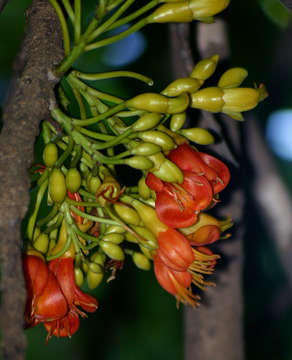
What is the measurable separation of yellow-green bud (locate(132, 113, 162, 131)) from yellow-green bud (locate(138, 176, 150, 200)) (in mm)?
162

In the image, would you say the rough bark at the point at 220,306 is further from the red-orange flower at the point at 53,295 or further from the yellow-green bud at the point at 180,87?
the red-orange flower at the point at 53,295

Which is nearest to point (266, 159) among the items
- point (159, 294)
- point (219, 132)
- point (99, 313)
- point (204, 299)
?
point (204, 299)

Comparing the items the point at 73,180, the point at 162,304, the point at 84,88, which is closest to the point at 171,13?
the point at 84,88

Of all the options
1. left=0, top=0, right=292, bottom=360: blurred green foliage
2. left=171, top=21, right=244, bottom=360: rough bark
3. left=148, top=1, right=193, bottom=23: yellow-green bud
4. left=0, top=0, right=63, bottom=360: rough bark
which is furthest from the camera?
left=0, top=0, right=292, bottom=360: blurred green foliage

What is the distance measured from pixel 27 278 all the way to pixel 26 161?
1.10 feet

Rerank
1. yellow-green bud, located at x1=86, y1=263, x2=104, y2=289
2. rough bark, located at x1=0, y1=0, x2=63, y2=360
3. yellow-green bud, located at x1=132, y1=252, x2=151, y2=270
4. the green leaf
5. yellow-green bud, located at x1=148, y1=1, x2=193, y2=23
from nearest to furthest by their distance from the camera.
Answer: rough bark, located at x1=0, y1=0, x2=63, y2=360, yellow-green bud, located at x1=148, y1=1, x2=193, y2=23, yellow-green bud, located at x1=86, y1=263, x2=104, y2=289, yellow-green bud, located at x1=132, y1=252, x2=151, y2=270, the green leaf

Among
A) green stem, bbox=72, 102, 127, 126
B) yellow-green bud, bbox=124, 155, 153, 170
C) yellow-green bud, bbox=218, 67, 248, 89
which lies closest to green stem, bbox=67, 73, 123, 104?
green stem, bbox=72, 102, 127, 126

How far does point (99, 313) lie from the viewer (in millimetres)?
3977

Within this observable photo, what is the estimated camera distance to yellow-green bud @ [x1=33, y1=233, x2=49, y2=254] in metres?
1.33

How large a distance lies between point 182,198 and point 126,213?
0.16 m

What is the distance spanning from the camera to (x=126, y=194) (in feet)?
4.55

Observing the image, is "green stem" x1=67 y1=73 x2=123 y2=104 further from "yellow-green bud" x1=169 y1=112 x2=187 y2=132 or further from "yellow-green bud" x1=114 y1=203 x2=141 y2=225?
"yellow-green bud" x1=114 y1=203 x2=141 y2=225

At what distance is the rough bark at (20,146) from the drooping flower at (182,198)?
1.13ft

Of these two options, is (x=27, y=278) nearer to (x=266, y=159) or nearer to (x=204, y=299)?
(x=204, y=299)
